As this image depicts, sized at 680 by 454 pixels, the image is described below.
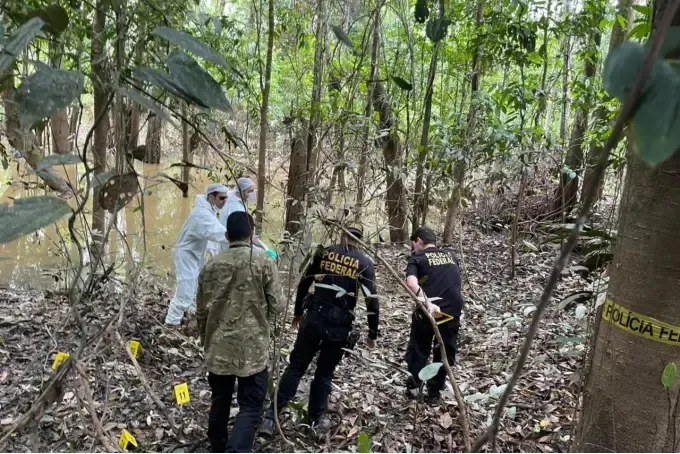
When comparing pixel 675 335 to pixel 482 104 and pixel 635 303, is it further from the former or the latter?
pixel 482 104

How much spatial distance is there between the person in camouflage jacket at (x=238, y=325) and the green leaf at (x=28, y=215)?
219 centimetres

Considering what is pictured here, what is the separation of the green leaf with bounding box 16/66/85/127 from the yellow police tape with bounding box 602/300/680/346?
1.34 meters

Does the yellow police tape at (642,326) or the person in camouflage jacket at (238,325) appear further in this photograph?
the person in camouflage jacket at (238,325)

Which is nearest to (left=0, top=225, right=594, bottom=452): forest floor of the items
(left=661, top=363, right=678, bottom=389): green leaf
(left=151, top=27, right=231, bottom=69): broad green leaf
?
(left=661, top=363, right=678, bottom=389): green leaf

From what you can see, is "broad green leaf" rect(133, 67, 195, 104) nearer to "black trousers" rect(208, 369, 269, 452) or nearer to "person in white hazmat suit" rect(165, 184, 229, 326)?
"black trousers" rect(208, 369, 269, 452)

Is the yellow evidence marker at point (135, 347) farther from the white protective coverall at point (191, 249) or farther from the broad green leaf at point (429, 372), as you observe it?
the broad green leaf at point (429, 372)

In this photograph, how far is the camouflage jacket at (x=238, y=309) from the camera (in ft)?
9.90

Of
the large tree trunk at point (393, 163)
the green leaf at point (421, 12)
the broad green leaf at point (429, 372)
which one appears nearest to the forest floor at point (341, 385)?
the broad green leaf at point (429, 372)

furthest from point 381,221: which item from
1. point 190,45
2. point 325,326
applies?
point 190,45

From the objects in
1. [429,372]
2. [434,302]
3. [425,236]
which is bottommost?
[434,302]

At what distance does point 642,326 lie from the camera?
4.37 feet

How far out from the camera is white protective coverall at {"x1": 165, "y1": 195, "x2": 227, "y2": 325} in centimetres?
515

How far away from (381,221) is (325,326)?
7.00 metres

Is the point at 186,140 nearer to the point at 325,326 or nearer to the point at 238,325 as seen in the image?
the point at 325,326
